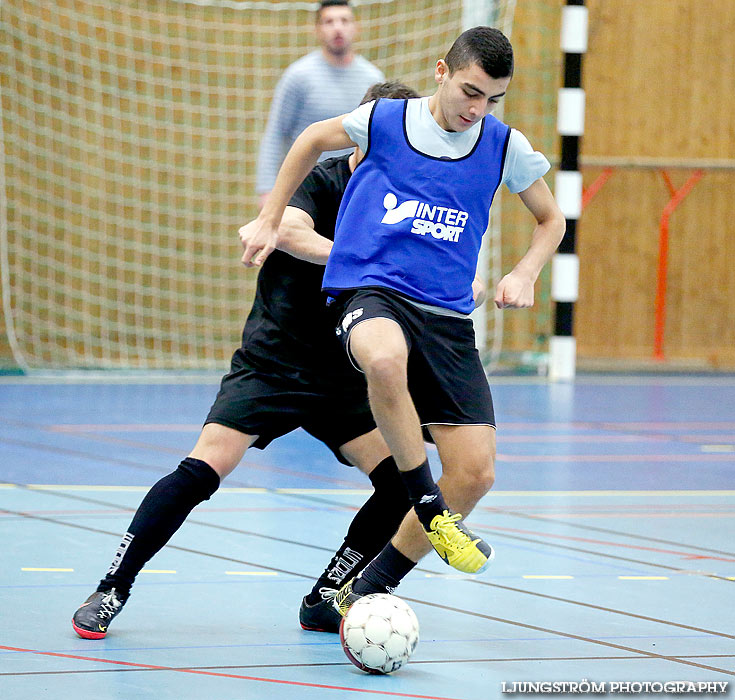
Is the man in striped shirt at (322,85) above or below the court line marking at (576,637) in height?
above

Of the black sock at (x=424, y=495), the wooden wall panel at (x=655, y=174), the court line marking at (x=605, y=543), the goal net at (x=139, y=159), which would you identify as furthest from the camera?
the wooden wall panel at (x=655, y=174)

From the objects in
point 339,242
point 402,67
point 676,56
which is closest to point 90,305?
point 402,67

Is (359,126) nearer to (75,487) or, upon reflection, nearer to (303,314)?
(303,314)

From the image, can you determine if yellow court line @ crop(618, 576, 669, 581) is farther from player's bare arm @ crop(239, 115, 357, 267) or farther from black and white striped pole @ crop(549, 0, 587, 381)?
black and white striped pole @ crop(549, 0, 587, 381)

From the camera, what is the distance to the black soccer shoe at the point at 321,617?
3.37 metres

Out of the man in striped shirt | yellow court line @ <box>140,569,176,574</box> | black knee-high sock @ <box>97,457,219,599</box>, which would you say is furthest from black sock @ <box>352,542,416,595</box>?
the man in striped shirt

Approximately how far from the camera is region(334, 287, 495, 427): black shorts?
3.19m

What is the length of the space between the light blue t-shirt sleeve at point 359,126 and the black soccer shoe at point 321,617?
119cm

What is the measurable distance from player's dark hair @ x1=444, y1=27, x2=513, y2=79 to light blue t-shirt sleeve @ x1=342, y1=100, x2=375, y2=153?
24 centimetres

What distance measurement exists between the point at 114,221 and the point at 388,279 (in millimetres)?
7617

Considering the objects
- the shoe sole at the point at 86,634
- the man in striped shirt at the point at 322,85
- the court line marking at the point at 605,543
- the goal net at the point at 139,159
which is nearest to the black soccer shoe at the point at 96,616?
the shoe sole at the point at 86,634

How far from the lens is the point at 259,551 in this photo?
14.2ft

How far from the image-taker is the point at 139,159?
10516 mm

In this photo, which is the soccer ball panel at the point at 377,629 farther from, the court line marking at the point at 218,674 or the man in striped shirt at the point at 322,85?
the man in striped shirt at the point at 322,85
